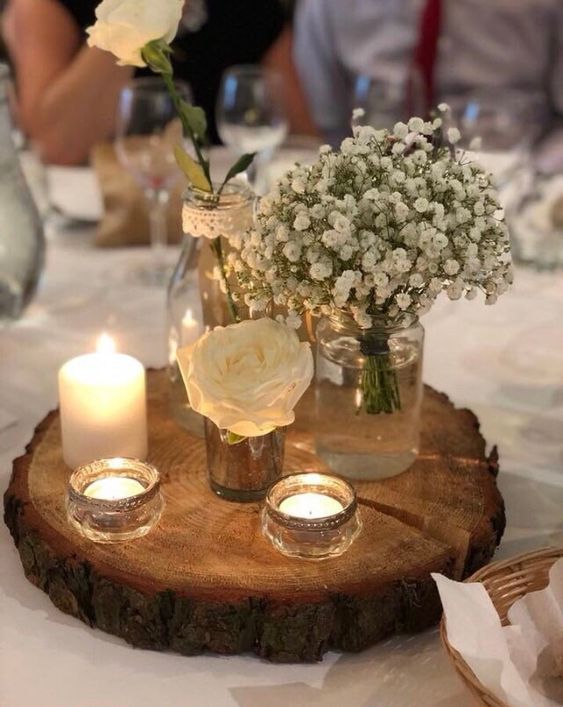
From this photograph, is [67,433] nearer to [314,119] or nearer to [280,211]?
[280,211]

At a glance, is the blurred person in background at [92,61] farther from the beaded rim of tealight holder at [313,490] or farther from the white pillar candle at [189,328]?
the beaded rim of tealight holder at [313,490]

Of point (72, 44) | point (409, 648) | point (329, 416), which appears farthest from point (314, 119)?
point (409, 648)

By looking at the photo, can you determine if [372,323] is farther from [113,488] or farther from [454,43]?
[454,43]

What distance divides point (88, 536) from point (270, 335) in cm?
24

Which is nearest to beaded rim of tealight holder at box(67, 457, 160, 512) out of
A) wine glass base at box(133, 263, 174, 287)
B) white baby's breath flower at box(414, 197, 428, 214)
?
white baby's breath flower at box(414, 197, 428, 214)

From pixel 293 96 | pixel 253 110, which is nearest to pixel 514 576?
pixel 253 110

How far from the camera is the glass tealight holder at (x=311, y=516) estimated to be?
2.75 feet

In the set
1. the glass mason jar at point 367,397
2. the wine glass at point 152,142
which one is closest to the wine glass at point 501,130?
the wine glass at point 152,142

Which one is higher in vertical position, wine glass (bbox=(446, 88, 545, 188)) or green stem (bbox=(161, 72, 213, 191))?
green stem (bbox=(161, 72, 213, 191))

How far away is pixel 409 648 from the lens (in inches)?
33.1

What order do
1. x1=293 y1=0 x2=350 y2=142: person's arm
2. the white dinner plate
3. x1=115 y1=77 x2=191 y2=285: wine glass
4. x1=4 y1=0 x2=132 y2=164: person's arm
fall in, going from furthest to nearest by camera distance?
1. x1=293 y1=0 x2=350 y2=142: person's arm
2. x1=4 y1=0 x2=132 y2=164: person's arm
3. the white dinner plate
4. x1=115 y1=77 x2=191 y2=285: wine glass

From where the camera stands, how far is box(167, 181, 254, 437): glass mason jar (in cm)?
93

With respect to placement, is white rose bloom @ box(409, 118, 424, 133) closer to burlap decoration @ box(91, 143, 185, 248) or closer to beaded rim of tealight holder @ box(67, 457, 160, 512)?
beaded rim of tealight holder @ box(67, 457, 160, 512)

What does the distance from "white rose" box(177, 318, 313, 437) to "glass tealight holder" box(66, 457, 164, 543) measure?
4.3 inches
